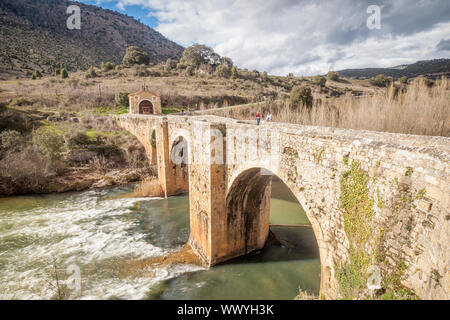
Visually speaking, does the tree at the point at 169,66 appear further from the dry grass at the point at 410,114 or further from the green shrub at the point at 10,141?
the dry grass at the point at 410,114

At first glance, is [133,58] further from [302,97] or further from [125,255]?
[125,255]

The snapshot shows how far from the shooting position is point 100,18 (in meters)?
85.1

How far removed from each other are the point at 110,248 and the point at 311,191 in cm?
1004

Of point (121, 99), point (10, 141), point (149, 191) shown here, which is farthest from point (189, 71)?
point (149, 191)

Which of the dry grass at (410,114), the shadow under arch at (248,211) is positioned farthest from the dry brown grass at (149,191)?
the dry grass at (410,114)

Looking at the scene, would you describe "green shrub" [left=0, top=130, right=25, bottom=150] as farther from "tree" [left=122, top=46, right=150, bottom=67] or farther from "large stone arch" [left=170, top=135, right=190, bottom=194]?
"tree" [left=122, top=46, right=150, bottom=67]

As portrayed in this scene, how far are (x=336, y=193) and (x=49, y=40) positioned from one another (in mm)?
72322

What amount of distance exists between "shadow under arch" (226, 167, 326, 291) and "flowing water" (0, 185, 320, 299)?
0.58 metres

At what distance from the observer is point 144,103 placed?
2842cm

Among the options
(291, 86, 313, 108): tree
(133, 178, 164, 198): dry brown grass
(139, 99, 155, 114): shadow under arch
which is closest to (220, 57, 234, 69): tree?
(139, 99, 155, 114): shadow under arch
